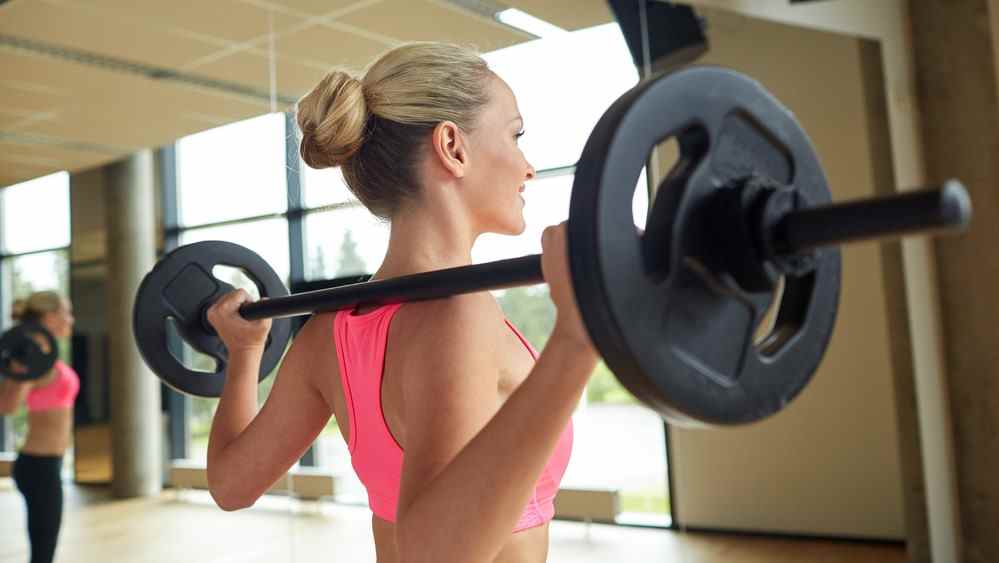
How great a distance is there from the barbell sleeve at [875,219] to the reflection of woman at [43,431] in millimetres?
2053

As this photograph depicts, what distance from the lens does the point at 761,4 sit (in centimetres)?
340

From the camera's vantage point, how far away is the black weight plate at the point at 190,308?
4.61ft

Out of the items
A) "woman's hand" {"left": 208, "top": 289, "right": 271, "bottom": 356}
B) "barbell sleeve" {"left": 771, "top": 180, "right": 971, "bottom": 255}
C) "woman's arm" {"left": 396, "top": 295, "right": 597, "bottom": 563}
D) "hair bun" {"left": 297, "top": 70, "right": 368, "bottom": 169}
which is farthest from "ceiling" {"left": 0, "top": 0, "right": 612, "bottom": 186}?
"barbell sleeve" {"left": 771, "top": 180, "right": 971, "bottom": 255}

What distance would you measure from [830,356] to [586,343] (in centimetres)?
425

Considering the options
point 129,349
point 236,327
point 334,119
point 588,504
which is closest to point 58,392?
point 129,349

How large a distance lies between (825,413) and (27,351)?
12.7 ft

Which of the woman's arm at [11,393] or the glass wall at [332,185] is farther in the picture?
the glass wall at [332,185]

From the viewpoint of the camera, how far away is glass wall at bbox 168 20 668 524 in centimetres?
247

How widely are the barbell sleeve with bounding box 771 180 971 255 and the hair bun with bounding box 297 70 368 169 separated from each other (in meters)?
0.57

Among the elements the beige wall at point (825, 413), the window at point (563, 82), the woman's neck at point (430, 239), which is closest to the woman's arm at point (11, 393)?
the woman's neck at point (430, 239)

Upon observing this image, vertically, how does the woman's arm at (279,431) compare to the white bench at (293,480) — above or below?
above

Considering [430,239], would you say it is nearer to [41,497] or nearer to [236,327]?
[236,327]

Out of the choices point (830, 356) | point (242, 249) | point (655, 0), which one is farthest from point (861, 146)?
point (242, 249)

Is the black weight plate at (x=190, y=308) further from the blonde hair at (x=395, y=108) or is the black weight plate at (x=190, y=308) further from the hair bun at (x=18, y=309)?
the hair bun at (x=18, y=309)
